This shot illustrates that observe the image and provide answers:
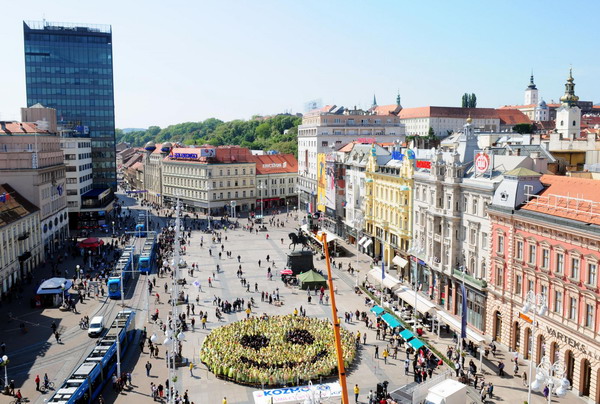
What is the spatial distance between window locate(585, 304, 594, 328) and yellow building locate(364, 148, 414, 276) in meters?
27.0

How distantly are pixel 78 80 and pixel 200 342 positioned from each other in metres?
95.4

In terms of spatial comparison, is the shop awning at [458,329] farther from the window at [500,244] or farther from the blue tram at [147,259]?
the blue tram at [147,259]

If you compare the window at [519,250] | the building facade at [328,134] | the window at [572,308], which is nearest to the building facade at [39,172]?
the building facade at [328,134]

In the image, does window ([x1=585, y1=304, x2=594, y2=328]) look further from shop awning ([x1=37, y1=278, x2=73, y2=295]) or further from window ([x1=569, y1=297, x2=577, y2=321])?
shop awning ([x1=37, y1=278, x2=73, y2=295])

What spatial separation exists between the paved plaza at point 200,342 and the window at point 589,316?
5122 millimetres

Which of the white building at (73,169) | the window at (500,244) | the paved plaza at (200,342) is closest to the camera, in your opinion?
the paved plaza at (200,342)

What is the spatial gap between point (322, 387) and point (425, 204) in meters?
27.8

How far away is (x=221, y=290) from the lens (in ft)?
196

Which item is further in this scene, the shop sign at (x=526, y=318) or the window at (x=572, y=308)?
the shop sign at (x=526, y=318)

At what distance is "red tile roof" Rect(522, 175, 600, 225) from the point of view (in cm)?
3465

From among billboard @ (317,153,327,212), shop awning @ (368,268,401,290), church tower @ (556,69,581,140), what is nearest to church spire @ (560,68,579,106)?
church tower @ (556,69,581,140)

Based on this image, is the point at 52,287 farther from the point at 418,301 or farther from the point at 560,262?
the point at 560,262

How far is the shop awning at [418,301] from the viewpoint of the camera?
4722 centimetres

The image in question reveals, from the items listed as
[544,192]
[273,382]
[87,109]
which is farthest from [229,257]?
[87,109]
